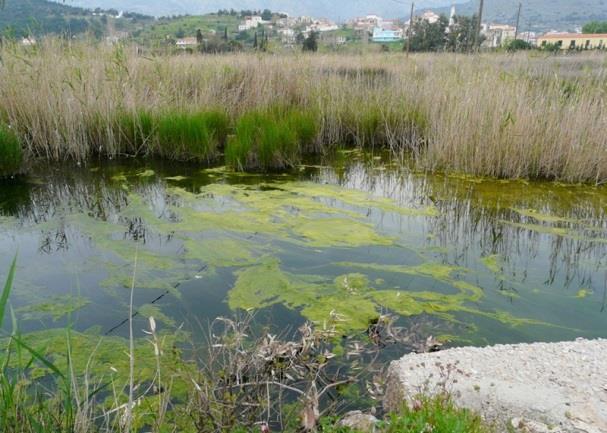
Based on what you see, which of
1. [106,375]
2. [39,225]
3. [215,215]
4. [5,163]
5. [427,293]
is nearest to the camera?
[106,375]

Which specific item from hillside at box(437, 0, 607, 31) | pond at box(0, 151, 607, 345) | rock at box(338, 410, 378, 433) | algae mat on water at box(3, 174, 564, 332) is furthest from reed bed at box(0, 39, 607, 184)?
hillside at box(437, 0, 607, 31)

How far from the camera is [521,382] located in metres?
1.83

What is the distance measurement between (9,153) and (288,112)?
3.04 metres

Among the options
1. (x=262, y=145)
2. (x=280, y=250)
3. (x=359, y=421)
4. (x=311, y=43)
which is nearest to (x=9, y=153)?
(x=262, y=145)

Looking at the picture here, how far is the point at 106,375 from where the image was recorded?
207 centimetres

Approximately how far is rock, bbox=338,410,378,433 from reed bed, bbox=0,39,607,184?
3.59m

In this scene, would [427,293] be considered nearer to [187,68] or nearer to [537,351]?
[537,351]

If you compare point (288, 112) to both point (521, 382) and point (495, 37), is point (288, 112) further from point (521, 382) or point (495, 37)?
point (495, 37)

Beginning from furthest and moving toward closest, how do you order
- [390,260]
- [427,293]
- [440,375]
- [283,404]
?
[390,260] → [427,293] → [283,404] → [440,375]

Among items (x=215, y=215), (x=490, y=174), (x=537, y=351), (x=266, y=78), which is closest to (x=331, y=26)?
(x=266, y=78)

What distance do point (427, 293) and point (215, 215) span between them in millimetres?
1811

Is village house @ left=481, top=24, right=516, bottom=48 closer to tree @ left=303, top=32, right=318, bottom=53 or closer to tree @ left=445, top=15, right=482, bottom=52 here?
tree @ left=445, top=15, right=482, bottom=52

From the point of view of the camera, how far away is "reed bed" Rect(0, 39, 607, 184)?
473 cm

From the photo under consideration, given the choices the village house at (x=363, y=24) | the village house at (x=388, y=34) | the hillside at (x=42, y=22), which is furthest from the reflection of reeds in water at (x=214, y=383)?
the village house at (x=388, y=34)
